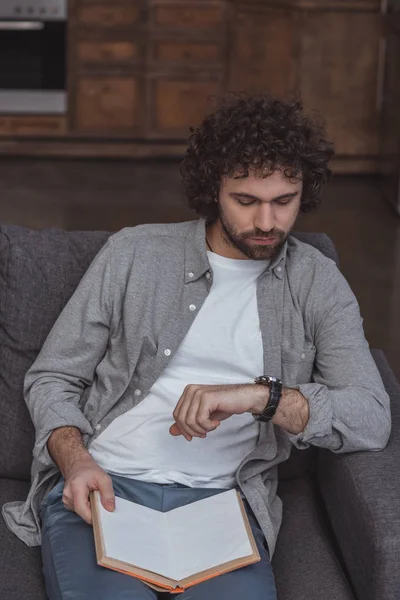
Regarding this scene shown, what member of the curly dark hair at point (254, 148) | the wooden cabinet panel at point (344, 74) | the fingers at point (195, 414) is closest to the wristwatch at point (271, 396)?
the fingers at point (195, 414)

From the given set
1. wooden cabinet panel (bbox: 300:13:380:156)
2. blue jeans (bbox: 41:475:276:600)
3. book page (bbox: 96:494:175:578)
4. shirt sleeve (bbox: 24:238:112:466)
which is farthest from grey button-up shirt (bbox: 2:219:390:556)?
wooden cabinet panel (bbox: 300:13:380:156)

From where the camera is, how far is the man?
6.14ft

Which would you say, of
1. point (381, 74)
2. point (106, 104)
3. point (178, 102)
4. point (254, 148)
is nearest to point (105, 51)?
point (106, 104)

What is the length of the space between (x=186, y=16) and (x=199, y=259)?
4.37 m

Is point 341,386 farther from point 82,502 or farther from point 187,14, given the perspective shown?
point 187,14

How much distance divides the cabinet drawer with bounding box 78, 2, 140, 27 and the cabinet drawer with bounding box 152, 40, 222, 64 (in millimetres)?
209

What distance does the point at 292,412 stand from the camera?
1841mm

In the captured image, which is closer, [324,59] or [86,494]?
[86,494]

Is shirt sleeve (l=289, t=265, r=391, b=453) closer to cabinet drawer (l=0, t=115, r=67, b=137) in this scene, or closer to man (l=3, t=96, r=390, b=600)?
man (l=3, t=96, r=390, b=600)

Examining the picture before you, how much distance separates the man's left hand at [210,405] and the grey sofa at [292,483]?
0.73ft

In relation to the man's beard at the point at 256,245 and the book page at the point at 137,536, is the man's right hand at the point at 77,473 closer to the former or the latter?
the book page at the point at 137,536

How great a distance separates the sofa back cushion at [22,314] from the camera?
2.07m

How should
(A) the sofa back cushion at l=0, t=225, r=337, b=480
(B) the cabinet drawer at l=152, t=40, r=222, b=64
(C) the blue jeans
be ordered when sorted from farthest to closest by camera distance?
1. (B) the cabinet drawer at l=152, t=40, r=222, b=64
2. (A) the sofa back cushion at l=0, t=225, r=337, b=480
3. (C) the blue jeans

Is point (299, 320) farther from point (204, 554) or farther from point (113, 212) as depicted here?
point (113, 212)
